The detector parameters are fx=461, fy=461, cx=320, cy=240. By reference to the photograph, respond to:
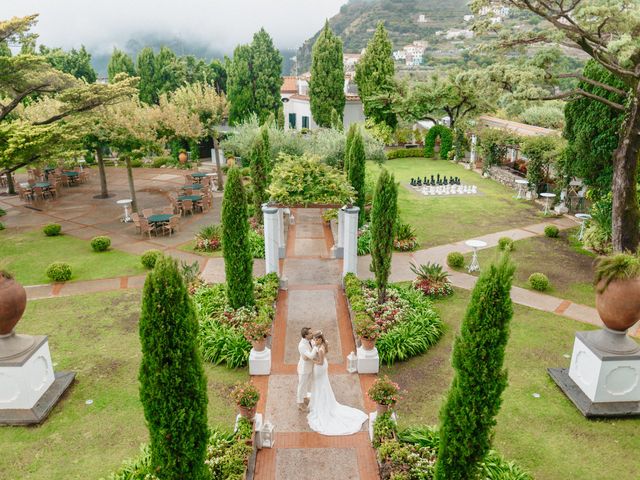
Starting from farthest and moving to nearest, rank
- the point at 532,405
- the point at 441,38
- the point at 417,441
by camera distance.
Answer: the point at 441,38, the point at 532,405, the point at 417,441

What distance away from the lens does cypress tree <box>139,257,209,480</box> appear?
584cm

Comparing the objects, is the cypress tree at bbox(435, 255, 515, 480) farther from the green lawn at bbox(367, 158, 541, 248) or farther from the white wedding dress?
the green lawn at bbox(367, 158, 541, 248)

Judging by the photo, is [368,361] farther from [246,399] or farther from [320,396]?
[246,399]

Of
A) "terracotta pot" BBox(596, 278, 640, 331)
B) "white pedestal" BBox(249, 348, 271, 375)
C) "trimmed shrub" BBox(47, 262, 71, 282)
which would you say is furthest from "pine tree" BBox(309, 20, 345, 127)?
"terracotta pot" BBox(596, 278, 640, 331)

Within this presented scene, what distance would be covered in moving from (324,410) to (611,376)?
617cm

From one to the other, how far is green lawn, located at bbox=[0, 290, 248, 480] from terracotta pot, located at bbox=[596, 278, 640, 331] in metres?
8.12

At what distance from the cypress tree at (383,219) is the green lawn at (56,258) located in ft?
30.6

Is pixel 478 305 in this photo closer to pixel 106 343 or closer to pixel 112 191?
pixel 106 343

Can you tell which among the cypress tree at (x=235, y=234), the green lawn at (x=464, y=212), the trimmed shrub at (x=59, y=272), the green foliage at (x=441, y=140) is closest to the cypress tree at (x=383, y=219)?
the cypress tree at (x=235, y=234)

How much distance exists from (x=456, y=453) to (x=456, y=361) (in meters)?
1.33

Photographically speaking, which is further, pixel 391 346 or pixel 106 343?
pixel 106 343

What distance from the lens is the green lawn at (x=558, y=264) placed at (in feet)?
51.3

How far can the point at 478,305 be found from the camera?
598 cm

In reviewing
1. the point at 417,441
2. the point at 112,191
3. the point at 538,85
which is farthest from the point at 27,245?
the point at 538,85
